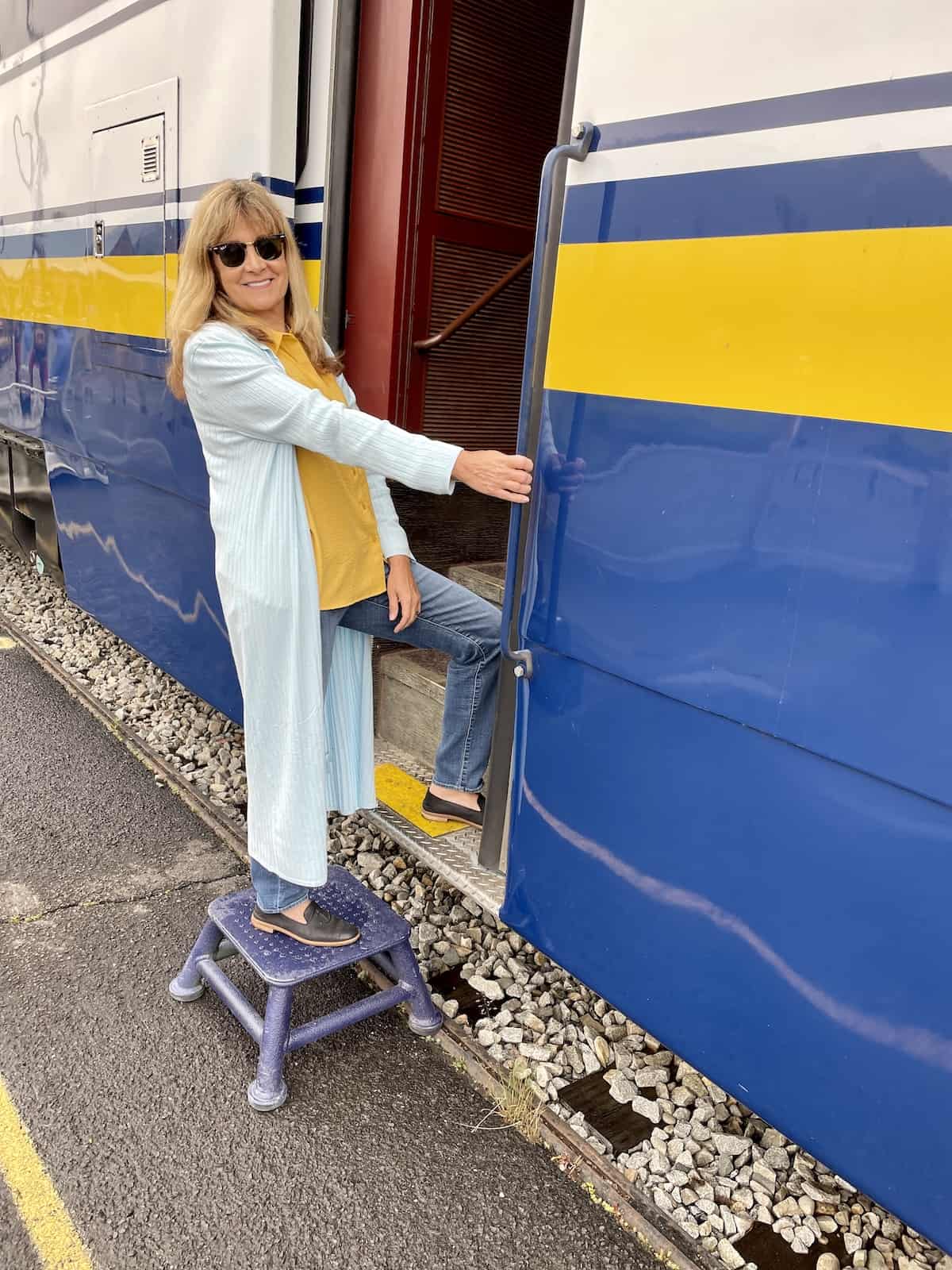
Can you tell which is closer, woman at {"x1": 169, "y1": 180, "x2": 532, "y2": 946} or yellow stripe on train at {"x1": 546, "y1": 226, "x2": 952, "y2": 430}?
yellow stripe on train at {"x1": 546, "y1": 226, "x2": 952, "y2": 430}

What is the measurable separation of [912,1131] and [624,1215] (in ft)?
2.24

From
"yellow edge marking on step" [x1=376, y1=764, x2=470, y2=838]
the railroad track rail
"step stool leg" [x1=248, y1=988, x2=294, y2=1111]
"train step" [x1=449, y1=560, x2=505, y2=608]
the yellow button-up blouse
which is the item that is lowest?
the railroad track rail

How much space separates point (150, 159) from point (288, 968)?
2.72m

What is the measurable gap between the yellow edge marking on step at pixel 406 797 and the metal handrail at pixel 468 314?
1.30m

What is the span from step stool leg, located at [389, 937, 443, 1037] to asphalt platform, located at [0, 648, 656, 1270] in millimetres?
46

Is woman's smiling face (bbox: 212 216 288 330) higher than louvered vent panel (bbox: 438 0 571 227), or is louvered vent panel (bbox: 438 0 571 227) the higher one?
louvered vent panel (bbox: 438 0 571 227)

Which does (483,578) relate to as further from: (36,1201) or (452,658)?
(36,1201)

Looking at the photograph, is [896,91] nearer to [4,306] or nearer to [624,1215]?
[624,1215]

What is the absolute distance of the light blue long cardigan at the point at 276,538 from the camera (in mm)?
1996

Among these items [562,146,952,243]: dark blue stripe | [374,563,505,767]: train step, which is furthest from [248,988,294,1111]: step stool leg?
[562,146,952,243]: dark blue stripe

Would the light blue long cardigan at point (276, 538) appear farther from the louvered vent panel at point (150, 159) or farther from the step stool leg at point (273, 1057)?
the louvered vent panel at point (150, 159)

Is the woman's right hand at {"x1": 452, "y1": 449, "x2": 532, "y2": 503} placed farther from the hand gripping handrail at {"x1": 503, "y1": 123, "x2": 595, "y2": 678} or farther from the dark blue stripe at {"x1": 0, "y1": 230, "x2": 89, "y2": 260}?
the dark blue stripe at {"x1": 0, "y1": 230, "x2": 89, "y2": 260}

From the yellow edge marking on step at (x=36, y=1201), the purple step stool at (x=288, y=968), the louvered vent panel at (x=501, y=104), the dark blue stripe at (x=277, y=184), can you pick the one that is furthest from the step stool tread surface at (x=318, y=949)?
the louvered vent panel at (x=501, y=104)

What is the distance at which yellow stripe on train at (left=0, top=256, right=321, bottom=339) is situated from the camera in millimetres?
3410
